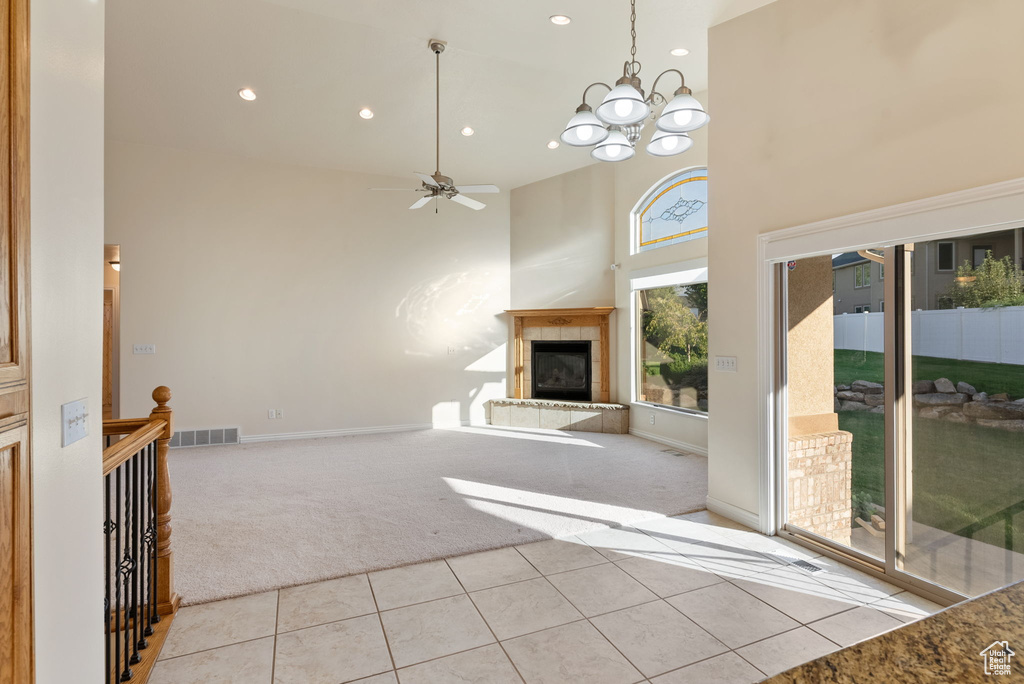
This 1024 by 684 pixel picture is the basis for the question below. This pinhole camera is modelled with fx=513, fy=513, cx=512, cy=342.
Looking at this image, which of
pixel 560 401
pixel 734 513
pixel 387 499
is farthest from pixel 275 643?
pixel 560 401

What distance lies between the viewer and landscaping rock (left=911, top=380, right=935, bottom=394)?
2.59 meters

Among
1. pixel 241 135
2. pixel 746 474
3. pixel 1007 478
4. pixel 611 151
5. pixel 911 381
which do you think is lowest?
pixel 746 474

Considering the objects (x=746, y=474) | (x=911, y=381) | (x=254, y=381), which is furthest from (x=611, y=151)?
(x=254, y=381)

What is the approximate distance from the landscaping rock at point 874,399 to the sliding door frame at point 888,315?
0.06 m

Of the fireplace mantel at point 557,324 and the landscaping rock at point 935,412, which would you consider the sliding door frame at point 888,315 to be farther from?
the fireplace mantel at point 557,324

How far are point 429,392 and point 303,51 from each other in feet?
14.3

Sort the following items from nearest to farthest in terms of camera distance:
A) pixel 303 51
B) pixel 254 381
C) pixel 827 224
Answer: pixel 827 224
pixel 303 51
pixel 254 381

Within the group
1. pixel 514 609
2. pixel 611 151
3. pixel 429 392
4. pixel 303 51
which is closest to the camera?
pixel 514 609

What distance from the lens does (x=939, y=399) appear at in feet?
8.42

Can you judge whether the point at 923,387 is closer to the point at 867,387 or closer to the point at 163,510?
the point at 867,387

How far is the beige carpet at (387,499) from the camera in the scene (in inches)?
122

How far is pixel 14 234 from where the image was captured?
1013mm

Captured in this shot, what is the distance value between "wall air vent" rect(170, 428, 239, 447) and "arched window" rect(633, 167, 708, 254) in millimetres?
5479

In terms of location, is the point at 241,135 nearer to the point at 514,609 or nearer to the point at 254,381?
the point at 254,381
